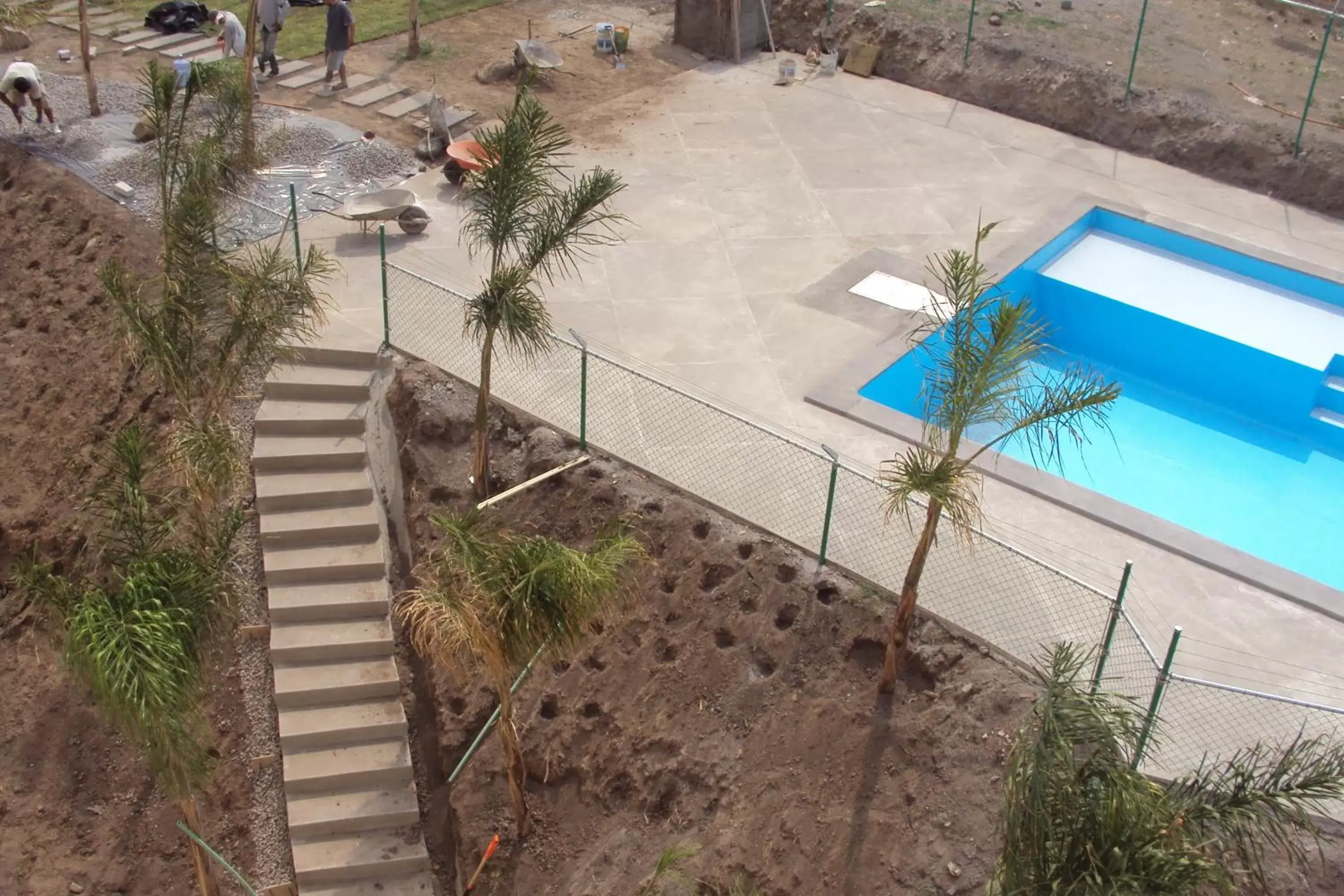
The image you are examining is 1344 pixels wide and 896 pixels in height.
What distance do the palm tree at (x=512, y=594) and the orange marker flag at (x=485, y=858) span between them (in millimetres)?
1802

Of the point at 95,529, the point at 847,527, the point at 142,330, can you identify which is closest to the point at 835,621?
the point at 847,527

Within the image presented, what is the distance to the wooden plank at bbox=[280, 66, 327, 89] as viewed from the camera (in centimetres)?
1897

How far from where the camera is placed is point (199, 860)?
33.3ft

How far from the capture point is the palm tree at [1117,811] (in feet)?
23.0

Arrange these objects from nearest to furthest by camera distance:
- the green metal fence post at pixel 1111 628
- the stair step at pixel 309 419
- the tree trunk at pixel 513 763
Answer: the green metal fence post at pixel 1111 628, the tree trunk at pixel 513 763, the stair step at pixel 309 419

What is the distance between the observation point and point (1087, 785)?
727 cm

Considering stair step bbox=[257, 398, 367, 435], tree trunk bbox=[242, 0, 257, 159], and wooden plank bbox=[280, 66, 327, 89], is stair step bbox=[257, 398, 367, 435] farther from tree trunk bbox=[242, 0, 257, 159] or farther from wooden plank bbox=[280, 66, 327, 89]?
wooden plank bbox=[280, 66, 327, 89]

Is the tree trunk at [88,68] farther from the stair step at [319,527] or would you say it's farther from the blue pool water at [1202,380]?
the blue pool water at [1202,380]

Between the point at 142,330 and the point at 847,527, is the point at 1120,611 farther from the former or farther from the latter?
the point at 142,330

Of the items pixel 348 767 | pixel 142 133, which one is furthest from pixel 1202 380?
pixel 142 133

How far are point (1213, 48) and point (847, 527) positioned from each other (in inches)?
491

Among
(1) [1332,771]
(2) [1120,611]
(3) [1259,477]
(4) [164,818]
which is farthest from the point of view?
(3) [1259,477]

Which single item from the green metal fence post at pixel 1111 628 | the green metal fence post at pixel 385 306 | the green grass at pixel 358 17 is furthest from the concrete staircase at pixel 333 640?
the green grass at pixel 358 17

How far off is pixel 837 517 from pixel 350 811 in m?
4.66
